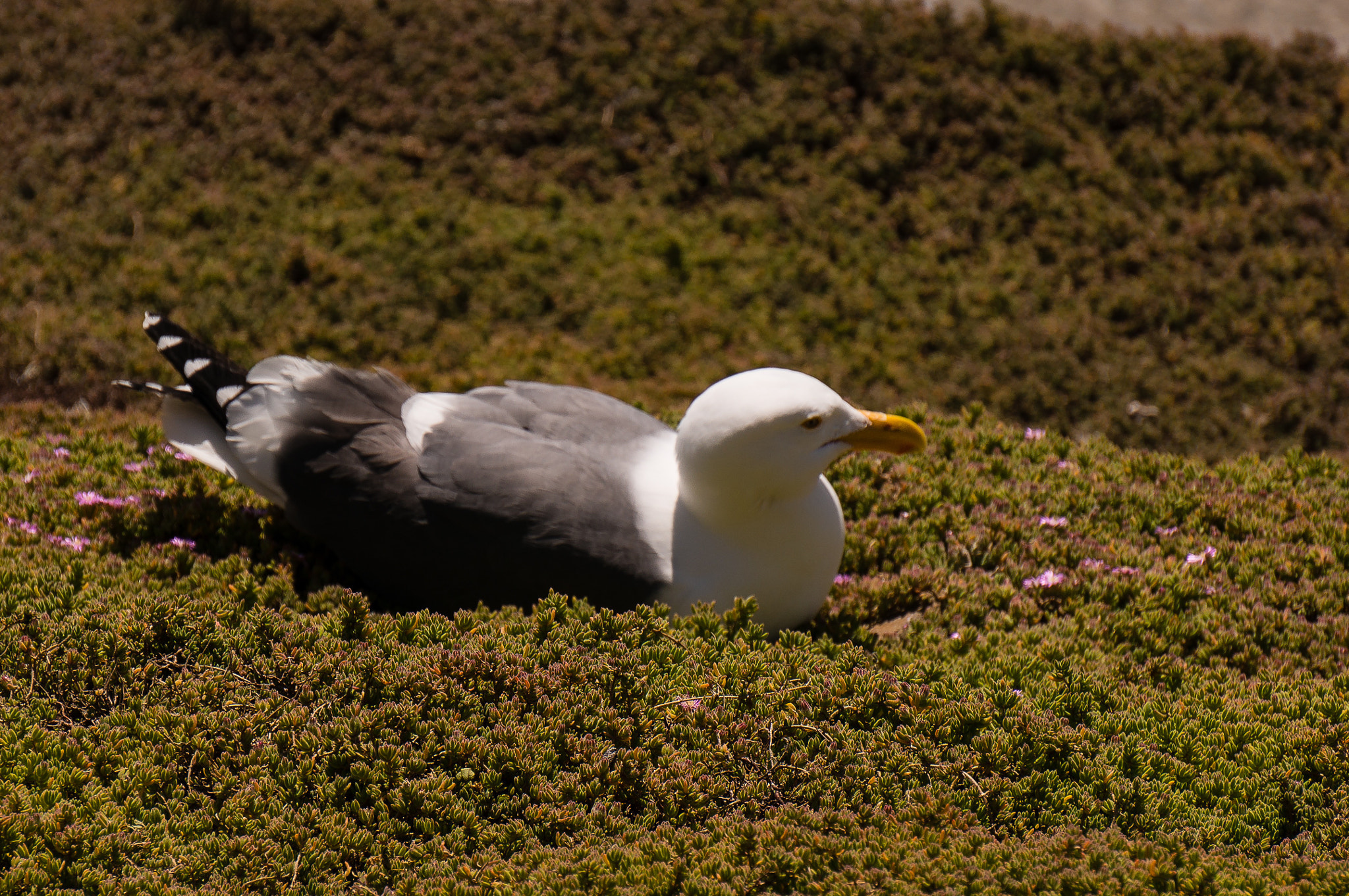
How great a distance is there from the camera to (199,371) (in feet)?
16.6

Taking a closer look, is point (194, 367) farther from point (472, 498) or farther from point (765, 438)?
point (765, 438)

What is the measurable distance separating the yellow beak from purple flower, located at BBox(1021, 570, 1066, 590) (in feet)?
2.79

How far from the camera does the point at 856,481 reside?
551cm

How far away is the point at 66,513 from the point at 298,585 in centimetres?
112

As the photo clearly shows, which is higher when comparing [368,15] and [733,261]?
[368,15]

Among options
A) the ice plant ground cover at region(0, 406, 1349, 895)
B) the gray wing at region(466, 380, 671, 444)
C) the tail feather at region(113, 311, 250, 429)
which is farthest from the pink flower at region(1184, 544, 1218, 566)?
the tail feather at region(113, 311, 250, 429)

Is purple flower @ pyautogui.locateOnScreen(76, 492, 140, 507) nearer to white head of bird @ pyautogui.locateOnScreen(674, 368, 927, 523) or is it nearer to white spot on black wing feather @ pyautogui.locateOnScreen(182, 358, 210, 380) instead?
white spot on black wing feather @ pyautogui.locateOnScreen(182, 358, 210, 380)

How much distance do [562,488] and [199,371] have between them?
1903 mm

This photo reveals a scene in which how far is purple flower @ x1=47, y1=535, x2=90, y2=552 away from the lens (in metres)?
4.59

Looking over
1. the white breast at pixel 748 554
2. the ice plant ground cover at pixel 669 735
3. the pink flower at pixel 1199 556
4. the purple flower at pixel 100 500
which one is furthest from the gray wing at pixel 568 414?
the pink flower at pixel 1199 556

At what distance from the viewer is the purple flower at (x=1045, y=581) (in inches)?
186

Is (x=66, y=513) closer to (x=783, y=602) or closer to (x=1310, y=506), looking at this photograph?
(x=783, y=602)

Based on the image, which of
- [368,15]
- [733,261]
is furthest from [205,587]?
[368,15]

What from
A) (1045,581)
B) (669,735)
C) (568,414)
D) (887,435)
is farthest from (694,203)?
(669,735)
